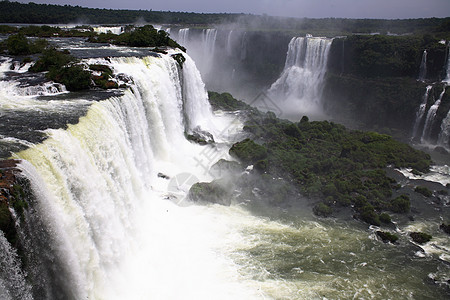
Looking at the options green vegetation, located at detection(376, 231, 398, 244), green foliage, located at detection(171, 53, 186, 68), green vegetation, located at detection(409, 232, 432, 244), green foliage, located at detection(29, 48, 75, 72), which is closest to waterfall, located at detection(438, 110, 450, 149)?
green vegetation, located at detection(409, 232, 432, 244)

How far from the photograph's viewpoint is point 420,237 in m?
14.1

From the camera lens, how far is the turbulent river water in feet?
26.1

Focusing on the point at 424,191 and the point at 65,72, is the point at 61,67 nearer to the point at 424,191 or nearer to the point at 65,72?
the point at 65,72

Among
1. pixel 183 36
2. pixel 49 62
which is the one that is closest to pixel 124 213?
pixel 49 62

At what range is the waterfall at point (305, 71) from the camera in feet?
116

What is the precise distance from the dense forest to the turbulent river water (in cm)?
3156

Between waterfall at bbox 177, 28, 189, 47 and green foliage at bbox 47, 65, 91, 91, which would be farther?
waterfall at bbox 177, 28, 189, 47

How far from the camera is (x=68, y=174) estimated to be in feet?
29.0

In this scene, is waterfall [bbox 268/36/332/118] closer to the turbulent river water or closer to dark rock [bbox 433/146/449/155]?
dark rock [bbox 433/146/449/155]

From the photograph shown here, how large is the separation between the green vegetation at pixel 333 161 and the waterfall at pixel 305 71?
11231 mm

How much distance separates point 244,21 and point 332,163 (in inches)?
2245

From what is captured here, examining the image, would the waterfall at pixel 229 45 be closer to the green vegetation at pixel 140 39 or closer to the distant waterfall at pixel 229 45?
the distant waterfall at pixel 229 45

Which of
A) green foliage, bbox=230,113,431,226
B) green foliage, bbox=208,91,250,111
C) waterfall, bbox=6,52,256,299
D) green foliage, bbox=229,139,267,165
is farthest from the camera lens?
green foliage, bbox=208,91,250,111

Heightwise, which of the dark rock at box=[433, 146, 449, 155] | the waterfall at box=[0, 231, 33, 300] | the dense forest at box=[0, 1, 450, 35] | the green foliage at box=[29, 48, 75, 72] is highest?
the dense forest at box=[0, 1, 450, 35]
